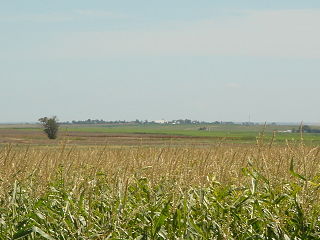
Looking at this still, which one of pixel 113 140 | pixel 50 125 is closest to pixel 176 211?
pixel 113 140

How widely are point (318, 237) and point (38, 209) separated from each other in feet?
11.5

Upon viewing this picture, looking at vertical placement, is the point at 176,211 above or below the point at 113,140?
above

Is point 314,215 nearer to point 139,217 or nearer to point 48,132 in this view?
point 139,217

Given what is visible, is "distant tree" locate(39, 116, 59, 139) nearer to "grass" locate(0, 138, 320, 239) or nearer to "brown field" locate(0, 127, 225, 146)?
"brown field" locate(0, 127, 225, 146)

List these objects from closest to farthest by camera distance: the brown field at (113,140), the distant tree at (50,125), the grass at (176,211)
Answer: the grass at (176,211), the brown field at (113,140), the distant tree at (50,125)

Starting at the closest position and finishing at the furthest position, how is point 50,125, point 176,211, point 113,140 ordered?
1. point 176,211
2. point 113,140
3. point 50,125

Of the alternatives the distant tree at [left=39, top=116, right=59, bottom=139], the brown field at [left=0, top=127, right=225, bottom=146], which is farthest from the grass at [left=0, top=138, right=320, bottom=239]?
the distant tree at [left=39, top=116, right=59, bottom=139]

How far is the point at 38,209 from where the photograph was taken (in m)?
6.93

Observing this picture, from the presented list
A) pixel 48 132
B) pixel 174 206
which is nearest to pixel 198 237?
pixel 174 206

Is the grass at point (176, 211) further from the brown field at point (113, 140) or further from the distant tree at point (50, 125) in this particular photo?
the distant tree at point (50, 125)

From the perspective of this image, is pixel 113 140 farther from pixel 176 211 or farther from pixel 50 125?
pixel 176 211

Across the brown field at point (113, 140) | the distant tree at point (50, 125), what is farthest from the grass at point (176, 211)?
the distant tree at point (50, 125)

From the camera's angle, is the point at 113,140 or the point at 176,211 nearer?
the point at 176,211

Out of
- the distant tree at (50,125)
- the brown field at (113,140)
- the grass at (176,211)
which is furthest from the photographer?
the distant tree at (50,125)
